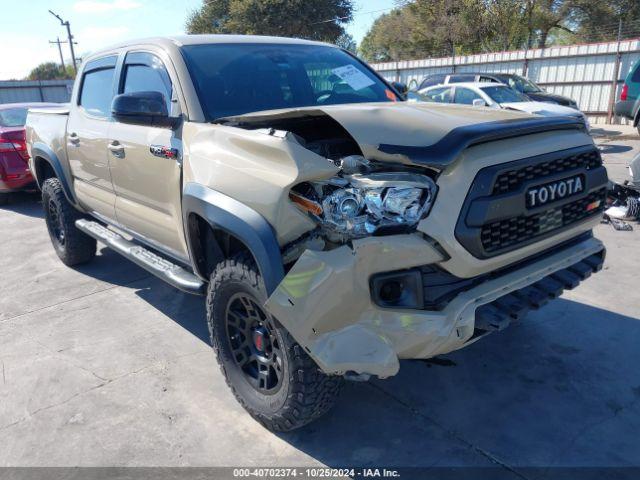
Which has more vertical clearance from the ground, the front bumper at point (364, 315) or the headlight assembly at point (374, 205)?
the headlight assembly at point (374, 205)

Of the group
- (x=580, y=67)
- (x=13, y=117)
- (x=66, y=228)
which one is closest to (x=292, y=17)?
(x=580, y=67)

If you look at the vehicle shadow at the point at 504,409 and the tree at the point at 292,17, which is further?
the tree at the point at 292,17

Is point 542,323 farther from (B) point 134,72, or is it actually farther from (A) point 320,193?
(B) point 134,72

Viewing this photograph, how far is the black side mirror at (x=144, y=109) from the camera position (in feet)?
10.3

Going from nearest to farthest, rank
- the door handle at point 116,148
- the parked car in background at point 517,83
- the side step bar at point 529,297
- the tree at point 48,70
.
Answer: the side step bar at point 529,297, the door handle at point 116,148, the parked car in background at point 517,83, the tree at point 48,70

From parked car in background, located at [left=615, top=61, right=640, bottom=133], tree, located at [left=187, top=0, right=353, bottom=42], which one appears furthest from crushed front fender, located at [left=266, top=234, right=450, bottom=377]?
tree, located at [left=187, top=0, right=353, bottom=42]

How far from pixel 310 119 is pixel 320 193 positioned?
2.25ft

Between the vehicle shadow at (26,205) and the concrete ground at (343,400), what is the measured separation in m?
4.73

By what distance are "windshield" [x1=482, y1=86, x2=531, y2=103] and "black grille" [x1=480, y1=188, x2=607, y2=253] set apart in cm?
959

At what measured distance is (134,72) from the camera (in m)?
3.86

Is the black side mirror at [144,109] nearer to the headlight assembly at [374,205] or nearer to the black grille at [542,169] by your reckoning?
the headlight assembly at [374,205]

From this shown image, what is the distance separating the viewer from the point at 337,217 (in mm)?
2273

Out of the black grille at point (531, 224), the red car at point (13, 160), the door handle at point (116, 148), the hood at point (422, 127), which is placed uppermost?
the hood at point (422, 127)

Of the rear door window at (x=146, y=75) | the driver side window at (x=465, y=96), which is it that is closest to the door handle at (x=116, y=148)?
the rear door window at (x=146, y=75)
